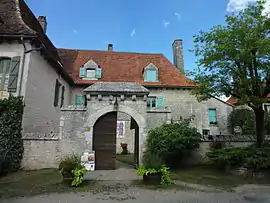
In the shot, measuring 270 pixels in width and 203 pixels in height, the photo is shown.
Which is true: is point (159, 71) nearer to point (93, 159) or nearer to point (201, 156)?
point (201, 156)

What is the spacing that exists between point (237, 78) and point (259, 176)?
4.43m

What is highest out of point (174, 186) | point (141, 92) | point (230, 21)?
point (230, 21)

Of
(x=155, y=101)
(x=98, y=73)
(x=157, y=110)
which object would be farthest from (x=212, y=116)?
(x=98, y=73)

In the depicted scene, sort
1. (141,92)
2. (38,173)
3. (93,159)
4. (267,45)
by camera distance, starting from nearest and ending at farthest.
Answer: (267,45) < (38,173) < (93,159) < (141,92)

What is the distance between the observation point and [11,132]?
915 centimetres

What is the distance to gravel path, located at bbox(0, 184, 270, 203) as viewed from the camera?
17.0 feet

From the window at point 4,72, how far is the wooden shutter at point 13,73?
0.35 meters

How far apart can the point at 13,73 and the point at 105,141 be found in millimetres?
5694

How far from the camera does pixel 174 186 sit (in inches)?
265

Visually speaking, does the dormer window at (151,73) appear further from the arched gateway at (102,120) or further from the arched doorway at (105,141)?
the arched doorway at (105,141)

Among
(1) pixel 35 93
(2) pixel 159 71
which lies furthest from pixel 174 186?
(2) pixel 159 71

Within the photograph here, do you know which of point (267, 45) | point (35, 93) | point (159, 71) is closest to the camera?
point (267, 45)

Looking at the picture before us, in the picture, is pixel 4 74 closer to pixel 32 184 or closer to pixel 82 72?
pixel 32 184

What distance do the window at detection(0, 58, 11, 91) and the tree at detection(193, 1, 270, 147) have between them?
9704 mm
